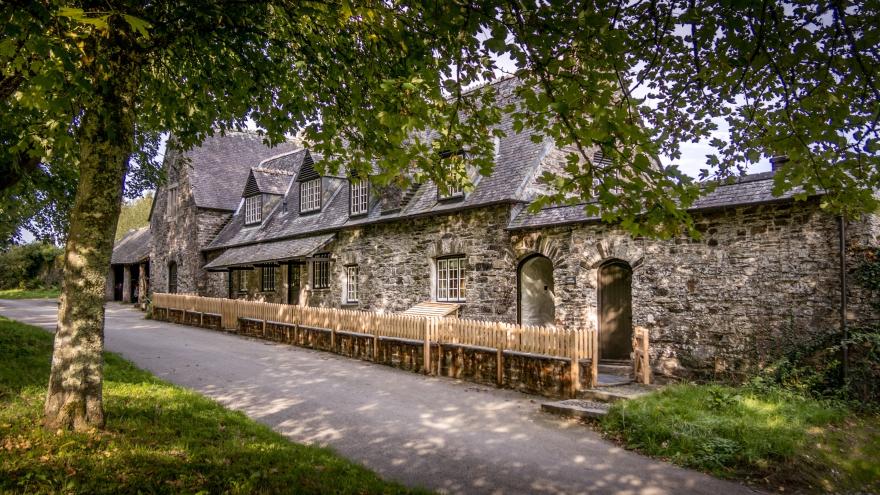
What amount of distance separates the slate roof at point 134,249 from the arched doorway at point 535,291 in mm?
28095

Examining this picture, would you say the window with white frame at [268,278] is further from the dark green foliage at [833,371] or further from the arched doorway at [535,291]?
the dark green foliage at [833,371]

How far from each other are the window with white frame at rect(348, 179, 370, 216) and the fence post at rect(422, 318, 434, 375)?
307 inches

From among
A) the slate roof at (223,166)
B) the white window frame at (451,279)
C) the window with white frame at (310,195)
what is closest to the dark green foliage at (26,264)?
the slate roof at (223,166)

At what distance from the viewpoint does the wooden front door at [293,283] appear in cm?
2330

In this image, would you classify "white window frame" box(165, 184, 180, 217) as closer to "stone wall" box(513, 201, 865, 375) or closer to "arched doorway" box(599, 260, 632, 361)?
"arched doorway" box(599, 260, 632, 361)

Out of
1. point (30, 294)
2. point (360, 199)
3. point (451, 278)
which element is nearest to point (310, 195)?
point (360, 199)

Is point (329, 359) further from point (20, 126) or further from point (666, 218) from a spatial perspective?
point (666, 218)

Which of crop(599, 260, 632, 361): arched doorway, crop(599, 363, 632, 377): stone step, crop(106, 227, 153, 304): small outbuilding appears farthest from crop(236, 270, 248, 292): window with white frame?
→ crop(599, 363, 632, 377): stone step

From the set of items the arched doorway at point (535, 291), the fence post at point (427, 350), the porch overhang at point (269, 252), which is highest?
the porch overhang at point (269, 252)

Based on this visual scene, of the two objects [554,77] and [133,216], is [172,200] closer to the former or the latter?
[554,77]

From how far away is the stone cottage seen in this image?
10148mm

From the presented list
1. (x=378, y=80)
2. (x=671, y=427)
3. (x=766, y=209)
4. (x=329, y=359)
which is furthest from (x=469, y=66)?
(x=329, y=359)

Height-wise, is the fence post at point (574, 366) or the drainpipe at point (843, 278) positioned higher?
the drainpipe at point (843, 278)

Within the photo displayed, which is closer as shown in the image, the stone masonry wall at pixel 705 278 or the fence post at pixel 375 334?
the stone masonry wall at pixel 705 278
